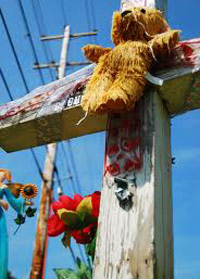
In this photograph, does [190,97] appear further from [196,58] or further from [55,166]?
[55,166]

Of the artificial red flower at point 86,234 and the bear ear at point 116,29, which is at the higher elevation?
the bear ear at point 116,29

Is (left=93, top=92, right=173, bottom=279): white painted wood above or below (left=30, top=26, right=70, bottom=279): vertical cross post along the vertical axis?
below

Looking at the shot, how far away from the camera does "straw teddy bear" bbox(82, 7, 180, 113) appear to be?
4.68ft

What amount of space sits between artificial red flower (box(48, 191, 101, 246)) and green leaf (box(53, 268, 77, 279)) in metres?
0.14

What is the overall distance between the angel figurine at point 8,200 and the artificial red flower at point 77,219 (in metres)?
0.22

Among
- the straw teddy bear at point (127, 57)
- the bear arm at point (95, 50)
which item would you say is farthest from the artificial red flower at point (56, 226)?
the bear arm at point (95, 50)

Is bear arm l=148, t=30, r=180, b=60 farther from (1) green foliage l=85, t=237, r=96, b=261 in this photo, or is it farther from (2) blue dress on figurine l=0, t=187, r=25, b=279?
(2) blue dress on figurine l=0, t=187, r=25, b=279

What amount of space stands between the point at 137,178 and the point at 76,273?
1.76 ft

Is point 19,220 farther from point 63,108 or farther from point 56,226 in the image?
point 63,108

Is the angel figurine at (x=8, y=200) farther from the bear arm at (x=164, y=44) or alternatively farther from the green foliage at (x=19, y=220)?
the bear arm at (x=164, y=44)

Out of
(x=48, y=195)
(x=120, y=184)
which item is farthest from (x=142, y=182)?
(x=48, y=195)

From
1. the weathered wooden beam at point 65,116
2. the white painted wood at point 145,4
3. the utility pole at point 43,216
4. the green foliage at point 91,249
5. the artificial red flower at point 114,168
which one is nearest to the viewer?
the artificial red flower at point 114,168

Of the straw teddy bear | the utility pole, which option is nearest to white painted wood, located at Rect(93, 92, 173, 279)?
the straw teddy bear

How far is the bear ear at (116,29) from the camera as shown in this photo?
169 centimetres
